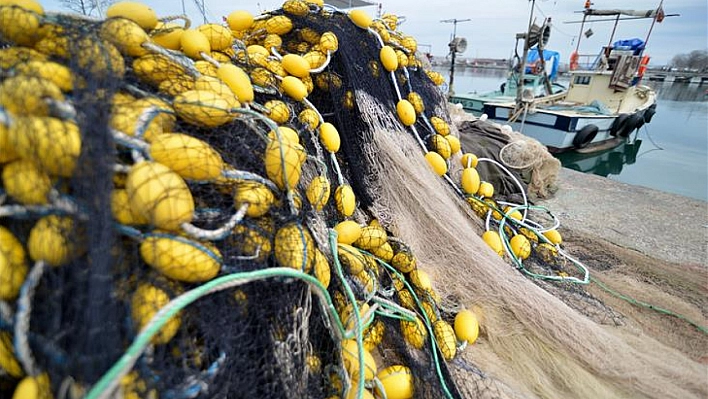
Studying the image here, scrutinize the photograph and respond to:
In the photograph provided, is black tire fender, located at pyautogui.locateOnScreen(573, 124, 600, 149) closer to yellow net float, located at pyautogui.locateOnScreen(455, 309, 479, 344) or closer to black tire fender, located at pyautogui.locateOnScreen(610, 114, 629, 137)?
black tire fender, located at pyautogui.locateOnScreen(610, 114, 629, 137)

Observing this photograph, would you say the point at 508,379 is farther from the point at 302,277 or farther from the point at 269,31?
the point at 269,31

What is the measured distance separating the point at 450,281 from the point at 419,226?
0.39m

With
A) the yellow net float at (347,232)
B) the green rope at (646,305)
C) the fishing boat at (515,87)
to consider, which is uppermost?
the yellow net float at (347,232)

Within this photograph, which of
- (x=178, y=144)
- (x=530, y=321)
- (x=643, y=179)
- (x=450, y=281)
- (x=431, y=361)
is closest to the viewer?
(x=178, y=144)

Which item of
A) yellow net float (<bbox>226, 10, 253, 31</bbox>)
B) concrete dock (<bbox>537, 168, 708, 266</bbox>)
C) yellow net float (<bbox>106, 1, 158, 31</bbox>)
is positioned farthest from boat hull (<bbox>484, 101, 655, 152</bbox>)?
yellow net float (<bbox>106, 1, 158, 31</bbox>)

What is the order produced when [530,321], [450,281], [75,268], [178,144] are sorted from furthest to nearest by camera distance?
[450,281]
[530,321]
[178,144]
[75,268]

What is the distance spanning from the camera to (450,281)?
2141mm

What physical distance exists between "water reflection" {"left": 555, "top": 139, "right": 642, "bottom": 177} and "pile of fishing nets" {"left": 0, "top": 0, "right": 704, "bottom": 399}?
12109 millimetres

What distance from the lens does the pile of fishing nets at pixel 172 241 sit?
828mm

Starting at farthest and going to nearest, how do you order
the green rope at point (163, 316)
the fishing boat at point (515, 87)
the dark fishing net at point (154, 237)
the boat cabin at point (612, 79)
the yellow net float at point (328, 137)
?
the fishing boat at point (515, 87)
the boat cabin at point (612, 79)
the yellow net float at point (328, 137)
the dark fishing net at point (154, 237)
the green rope at point (163, 316)

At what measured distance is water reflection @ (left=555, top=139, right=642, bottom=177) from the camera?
1174 cm

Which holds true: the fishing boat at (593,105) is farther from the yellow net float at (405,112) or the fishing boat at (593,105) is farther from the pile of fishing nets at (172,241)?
the pile of fishing nets at (172,241)

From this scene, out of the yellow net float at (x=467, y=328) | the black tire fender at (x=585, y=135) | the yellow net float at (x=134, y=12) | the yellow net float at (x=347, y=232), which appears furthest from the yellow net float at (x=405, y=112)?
the black tire fender at (x=585, y=135)

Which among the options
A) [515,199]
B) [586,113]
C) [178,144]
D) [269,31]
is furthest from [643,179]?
[178,144]
